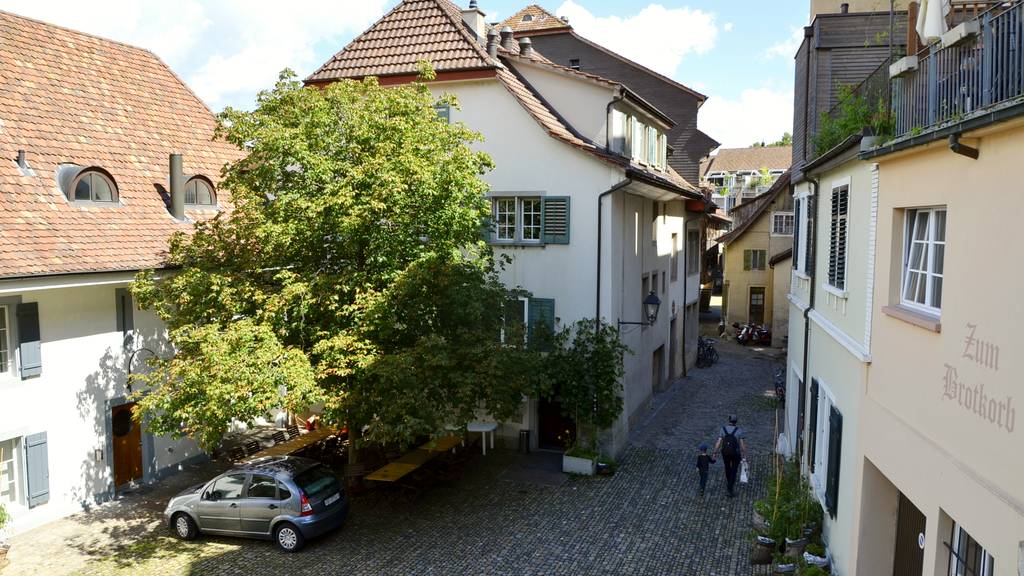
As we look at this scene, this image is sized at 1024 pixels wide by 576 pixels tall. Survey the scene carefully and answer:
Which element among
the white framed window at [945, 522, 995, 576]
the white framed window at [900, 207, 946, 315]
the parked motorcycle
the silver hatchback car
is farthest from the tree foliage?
the parked motorcycle

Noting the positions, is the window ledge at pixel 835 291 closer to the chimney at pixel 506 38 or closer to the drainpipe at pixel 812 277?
the drainpipe at pixel 812 277

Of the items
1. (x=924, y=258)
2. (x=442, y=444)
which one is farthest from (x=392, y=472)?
(x=924, y=258)

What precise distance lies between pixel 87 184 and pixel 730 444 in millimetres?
14712

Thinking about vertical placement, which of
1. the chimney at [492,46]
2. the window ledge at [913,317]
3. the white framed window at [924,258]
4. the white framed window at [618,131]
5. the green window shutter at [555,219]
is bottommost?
the window ledge at [913,317]

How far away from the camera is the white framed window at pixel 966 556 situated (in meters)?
6.41

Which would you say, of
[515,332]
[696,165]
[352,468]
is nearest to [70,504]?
[352,468]

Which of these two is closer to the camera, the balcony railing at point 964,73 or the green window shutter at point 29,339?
the balcony railing at point 964,73

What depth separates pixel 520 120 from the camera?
18.5 m

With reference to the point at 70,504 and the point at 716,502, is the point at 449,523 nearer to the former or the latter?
the point at 716,502

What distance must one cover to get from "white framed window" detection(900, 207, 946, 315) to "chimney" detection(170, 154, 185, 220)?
607 inches

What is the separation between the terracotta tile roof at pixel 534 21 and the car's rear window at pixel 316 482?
2262cm

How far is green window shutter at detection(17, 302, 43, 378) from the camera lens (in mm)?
13672

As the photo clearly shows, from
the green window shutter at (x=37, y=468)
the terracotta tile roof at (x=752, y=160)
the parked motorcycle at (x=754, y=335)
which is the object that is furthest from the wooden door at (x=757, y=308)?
the terracotta tile roof at (x=752, y=160)

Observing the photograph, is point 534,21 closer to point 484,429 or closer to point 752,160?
point 484,429
